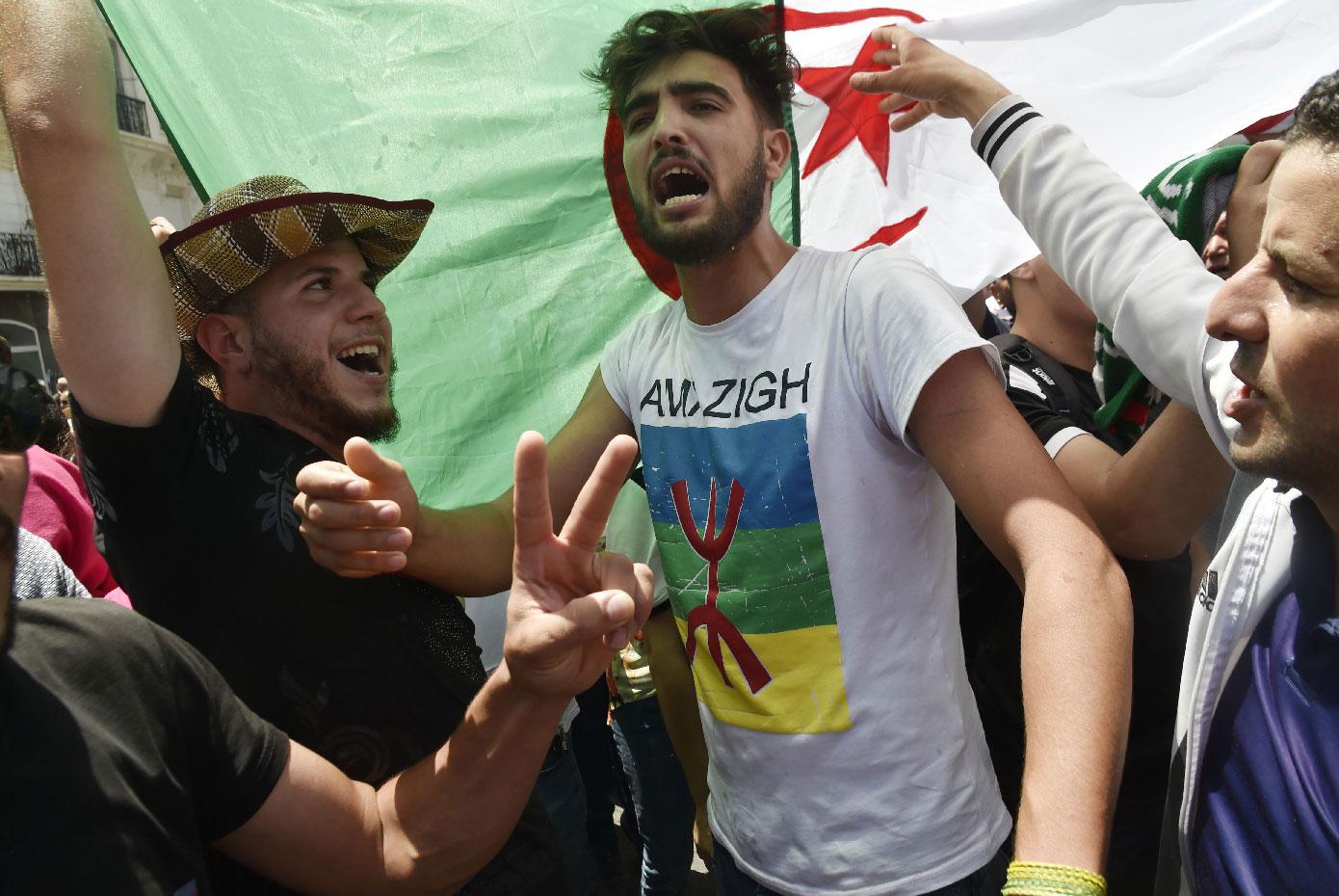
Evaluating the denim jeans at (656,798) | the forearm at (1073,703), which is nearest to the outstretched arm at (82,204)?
the forearm at (1073,703)

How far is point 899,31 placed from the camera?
1.74 meters

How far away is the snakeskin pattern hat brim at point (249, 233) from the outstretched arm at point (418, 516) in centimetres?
50

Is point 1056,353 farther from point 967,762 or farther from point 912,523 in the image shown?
point 967,762

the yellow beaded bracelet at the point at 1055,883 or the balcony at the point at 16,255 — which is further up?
the yellow beaded bracelet at the point at 1055,883

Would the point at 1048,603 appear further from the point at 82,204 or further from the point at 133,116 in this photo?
the point at 133,116

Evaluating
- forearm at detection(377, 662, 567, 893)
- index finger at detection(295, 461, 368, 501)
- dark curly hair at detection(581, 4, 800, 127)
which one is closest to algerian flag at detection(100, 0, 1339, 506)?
dark curly hair at detection(581, 4, 800, 127)

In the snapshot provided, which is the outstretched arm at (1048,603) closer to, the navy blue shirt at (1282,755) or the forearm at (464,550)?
the navy blue shirt at (1282,755)

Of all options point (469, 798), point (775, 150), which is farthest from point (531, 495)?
point (775, 150)

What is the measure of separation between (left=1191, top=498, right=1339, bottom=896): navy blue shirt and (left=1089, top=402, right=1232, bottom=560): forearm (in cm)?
27

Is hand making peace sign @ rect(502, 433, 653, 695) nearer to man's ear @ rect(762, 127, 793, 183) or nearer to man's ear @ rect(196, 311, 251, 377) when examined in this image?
man's ear @ rect(196, 311, 251, 377)

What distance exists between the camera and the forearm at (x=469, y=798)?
1.27 m

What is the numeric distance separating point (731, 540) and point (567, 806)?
1.34 meters

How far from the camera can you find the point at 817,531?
153cm

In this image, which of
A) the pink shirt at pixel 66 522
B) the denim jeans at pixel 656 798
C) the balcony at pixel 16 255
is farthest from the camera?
the balcony at pixel 16 255
